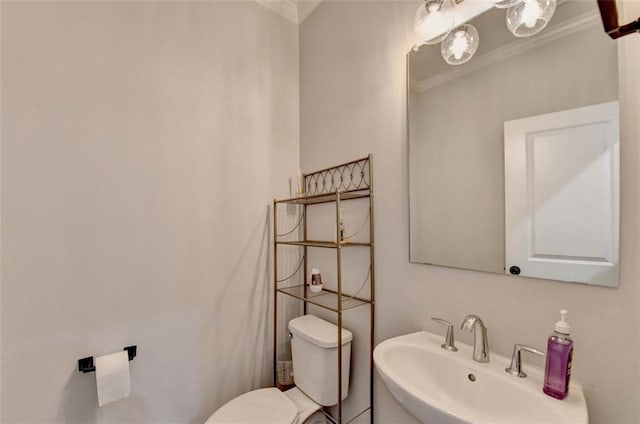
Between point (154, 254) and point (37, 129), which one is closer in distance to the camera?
point (37, 129)

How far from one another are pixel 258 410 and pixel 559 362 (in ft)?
3.90

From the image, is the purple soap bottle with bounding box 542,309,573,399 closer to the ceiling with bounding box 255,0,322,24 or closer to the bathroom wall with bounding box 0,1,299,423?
the bathroom wall with bounding box 0,1,299,423

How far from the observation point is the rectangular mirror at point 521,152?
74 centimetres

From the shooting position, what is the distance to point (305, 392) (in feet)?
4.66

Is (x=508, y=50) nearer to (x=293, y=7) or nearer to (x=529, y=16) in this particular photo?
(x=529, y=16)

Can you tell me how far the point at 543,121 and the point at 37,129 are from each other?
69.4 inches

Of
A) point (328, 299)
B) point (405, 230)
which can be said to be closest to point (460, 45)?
point (405, 230)

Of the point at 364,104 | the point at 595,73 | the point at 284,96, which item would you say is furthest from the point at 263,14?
the point at 595,73

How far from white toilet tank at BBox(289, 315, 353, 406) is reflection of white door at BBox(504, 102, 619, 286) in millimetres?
846

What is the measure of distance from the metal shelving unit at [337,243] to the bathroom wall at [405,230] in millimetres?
50

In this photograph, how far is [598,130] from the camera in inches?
28.9

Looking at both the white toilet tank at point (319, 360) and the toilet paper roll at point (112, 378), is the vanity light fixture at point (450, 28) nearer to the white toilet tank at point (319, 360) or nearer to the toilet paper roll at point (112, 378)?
the white toilet tank at point (319, 360)

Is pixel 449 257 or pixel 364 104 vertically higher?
pixel 364 104

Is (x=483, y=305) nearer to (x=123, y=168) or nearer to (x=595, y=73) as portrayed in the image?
(x=595, y=73)
